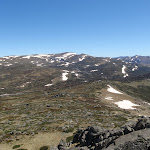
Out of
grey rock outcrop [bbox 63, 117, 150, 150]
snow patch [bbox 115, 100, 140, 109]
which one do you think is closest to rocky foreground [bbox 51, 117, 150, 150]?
grey rock outcrop [bbox 63, 117, 150, 150]

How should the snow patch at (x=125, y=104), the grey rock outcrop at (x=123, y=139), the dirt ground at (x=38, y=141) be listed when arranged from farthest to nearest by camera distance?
the snow patch at (x=125, y=104) < the dirt ground at (x=38, y=141) < the grey rock outcrop at (x=123, y=139)

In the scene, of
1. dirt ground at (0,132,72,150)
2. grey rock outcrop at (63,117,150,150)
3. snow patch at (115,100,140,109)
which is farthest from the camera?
snow patch at (115,100,140,109)

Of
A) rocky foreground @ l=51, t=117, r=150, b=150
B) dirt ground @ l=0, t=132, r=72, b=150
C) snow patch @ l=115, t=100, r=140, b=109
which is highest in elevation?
rocky foreground @ l=51, t=117, r=150, b=150

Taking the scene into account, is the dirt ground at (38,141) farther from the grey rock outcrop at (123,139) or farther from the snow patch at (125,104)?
the snow patch at (125,104)

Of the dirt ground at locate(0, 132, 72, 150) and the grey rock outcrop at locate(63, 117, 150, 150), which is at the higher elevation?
the grey rock outcrop at locate(63, 117, 150, 150)

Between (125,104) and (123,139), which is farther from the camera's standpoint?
(125,104)

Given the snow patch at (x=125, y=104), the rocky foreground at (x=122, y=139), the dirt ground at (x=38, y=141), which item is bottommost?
the snow patch at (x=125, y=104)

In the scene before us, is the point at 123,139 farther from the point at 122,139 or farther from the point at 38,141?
the point at 38,141

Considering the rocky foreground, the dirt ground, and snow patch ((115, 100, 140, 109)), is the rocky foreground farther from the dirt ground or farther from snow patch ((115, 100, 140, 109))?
snow patch ((115, 100, 140, 109))

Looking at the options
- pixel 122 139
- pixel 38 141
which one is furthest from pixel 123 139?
pixel 38 141

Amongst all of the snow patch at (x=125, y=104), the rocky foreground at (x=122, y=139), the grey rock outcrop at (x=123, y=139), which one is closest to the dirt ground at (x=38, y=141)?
the rocky foreground at (x=122, y=139)

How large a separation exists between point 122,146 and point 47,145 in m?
18.1

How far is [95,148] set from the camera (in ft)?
66.0

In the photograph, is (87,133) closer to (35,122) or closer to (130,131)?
(130,131)
